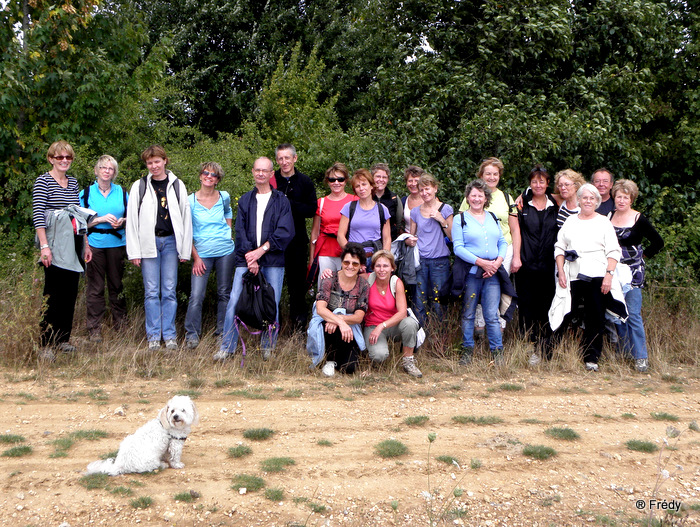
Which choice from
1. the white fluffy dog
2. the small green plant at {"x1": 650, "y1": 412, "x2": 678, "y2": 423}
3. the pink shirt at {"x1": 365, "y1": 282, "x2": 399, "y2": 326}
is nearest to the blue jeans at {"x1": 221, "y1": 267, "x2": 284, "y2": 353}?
the pink shirt at {"x1": 365, "y1": 282, "x2": 399, "y2": 326}

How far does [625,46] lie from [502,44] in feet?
6.14

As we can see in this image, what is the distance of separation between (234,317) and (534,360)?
3.34m

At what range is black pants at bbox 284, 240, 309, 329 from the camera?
24.6 feet

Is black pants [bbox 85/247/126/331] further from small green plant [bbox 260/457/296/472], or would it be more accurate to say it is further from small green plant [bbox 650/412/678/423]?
small green plant [bbox 650/412/678/423]

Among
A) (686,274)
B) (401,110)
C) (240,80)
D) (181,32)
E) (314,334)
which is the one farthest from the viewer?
(240,80)

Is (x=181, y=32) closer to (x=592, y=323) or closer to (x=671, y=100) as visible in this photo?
(x=671, y=100)

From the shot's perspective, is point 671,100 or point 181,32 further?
point 181,32

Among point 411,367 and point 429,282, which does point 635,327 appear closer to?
point 429,282

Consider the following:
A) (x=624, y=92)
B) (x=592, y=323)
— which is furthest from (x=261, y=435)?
(x=624, y=92)

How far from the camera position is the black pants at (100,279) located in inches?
280

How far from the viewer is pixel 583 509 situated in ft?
14.1

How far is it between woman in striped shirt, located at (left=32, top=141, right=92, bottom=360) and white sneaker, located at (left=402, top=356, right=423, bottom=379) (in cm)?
355

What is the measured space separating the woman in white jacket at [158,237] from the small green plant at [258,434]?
2148 millimetres

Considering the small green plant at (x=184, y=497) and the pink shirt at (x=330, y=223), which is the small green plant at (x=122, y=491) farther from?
the pink shirt at (x=330, y=223)
